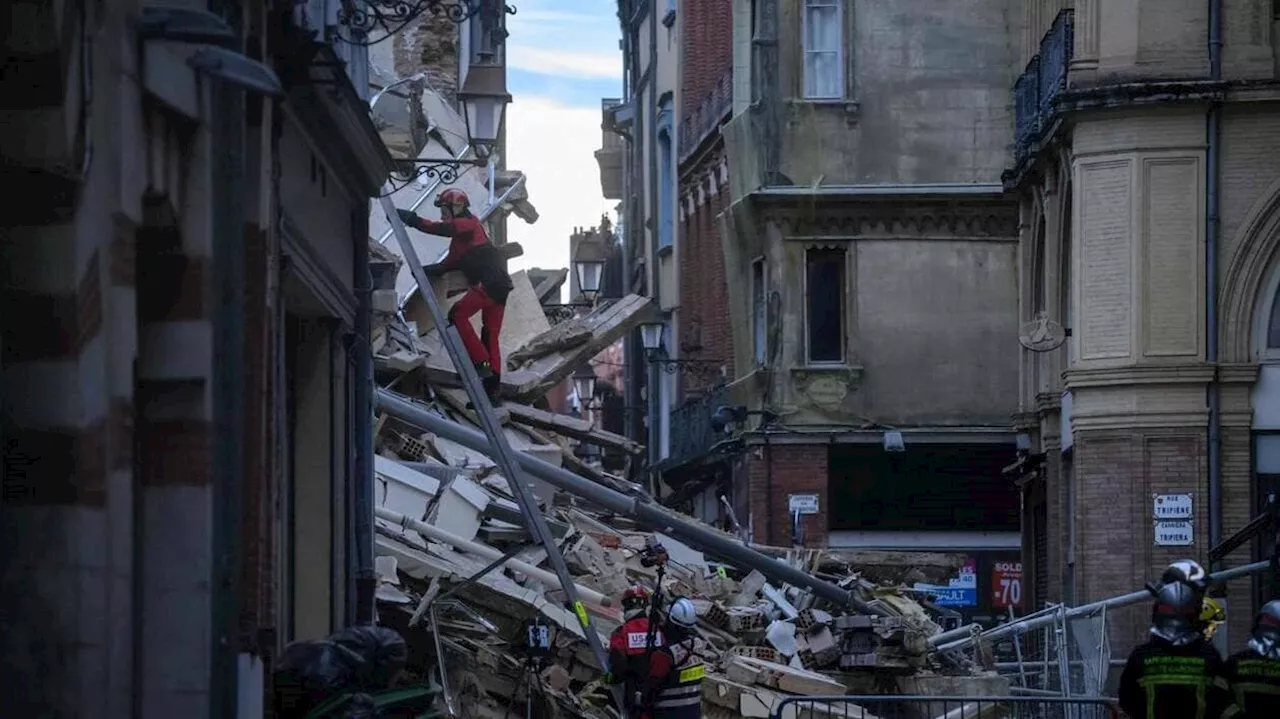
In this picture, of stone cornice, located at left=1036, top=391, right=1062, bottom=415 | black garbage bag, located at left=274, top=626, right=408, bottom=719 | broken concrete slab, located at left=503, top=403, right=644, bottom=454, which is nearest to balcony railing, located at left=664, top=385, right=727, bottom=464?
broken concrete slab, located at left=503, top=403, right=644, bottom=454

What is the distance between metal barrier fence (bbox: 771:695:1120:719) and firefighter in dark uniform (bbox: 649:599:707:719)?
0.65 metres

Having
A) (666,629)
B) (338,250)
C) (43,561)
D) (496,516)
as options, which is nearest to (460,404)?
(496,516)

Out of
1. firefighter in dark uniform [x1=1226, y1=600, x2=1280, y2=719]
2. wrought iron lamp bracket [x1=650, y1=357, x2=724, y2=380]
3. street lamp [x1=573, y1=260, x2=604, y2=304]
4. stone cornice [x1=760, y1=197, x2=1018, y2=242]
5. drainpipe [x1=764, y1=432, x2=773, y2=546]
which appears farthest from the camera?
street lamp [x1=573, y1=260, x2=604, y2=304]

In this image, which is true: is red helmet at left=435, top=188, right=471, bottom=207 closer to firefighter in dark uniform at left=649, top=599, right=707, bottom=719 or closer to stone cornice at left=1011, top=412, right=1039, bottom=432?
firefighter in dark uniform at left=649, top=599, right=707, bottom=719

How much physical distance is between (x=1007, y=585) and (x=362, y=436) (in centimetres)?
1867

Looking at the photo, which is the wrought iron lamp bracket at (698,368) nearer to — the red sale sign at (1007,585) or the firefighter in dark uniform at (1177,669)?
the red sale sign at (1007,585)

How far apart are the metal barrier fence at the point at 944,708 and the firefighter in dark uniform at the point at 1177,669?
317 cm

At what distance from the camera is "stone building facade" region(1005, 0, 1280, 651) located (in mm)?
25328

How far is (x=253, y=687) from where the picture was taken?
1108cm

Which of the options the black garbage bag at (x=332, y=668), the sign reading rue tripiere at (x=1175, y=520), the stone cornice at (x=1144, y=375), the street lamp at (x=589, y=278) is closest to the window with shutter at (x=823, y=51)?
the street lamp at (x=589, y=278)

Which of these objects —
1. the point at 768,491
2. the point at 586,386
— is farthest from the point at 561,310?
the point at 768,491

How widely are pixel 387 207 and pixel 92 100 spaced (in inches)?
273

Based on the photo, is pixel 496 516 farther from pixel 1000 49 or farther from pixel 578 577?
pixel 1000 49

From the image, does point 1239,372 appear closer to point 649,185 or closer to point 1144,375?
point 1144,375
